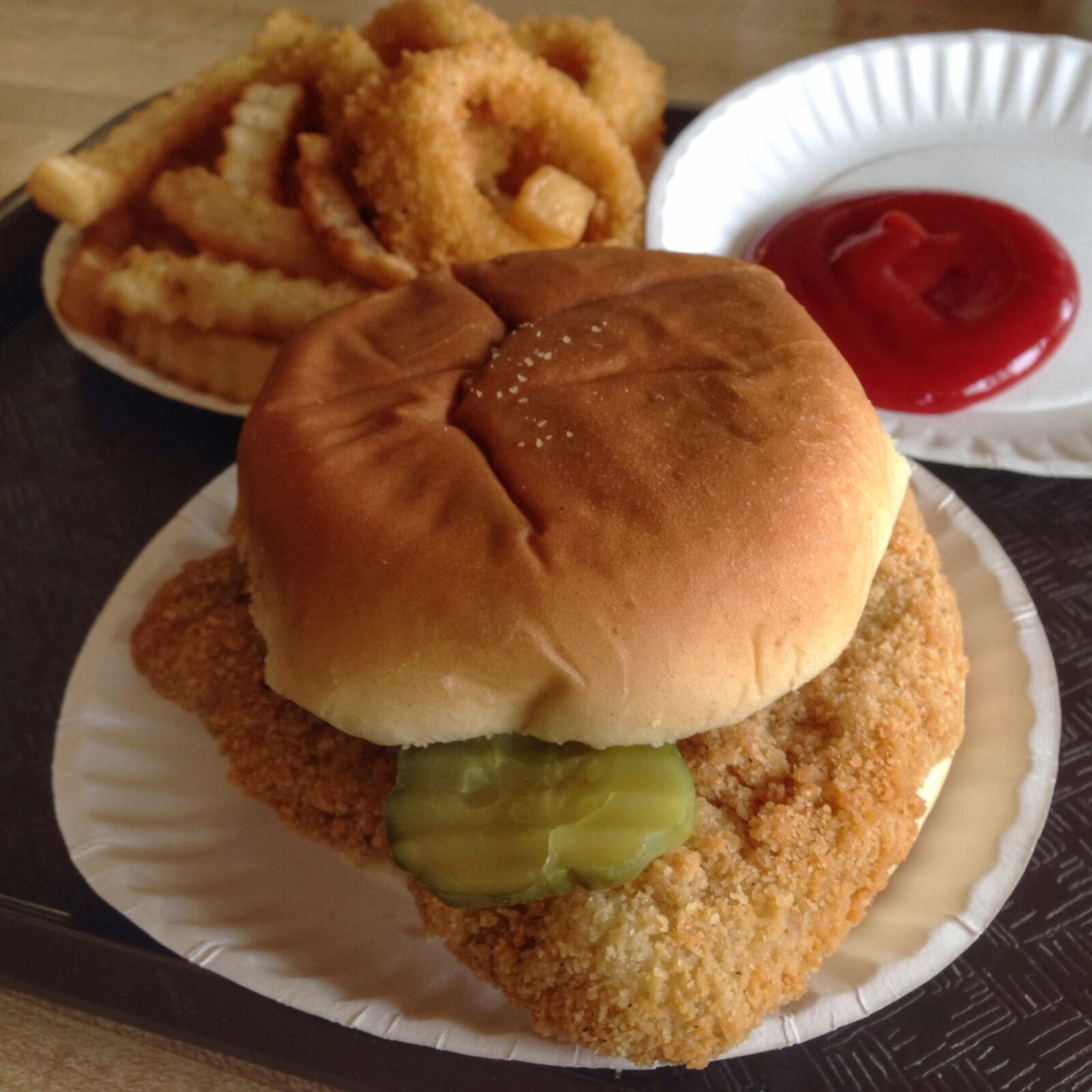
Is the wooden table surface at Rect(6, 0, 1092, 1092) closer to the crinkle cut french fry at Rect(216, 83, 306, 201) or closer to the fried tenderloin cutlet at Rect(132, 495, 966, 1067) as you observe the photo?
the crinkle cut french fry at Rect(216, 83, 306, 201)

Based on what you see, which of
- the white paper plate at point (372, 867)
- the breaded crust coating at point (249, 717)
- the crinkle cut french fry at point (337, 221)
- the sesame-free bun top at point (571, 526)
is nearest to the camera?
the sesame-free bun top at point (571, 526)

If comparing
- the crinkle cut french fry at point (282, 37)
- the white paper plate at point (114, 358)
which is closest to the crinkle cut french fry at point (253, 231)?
the white paper plate at point (114, 358)

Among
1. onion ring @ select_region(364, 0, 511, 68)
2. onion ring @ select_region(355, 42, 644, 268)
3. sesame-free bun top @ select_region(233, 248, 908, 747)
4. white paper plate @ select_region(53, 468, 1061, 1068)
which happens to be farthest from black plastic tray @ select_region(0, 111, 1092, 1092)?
onion ring @ select_region(364, 0, 511, 68)

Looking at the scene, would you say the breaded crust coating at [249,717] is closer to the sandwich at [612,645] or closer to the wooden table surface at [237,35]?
the sandwich at [612,645]

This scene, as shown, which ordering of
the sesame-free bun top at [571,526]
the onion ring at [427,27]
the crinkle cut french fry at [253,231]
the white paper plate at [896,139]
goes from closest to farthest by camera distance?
the sesame-free bun top at [571,526] < the crinkle cut french fry at [253,231] < the onion ring at [427,27] < the white paper plate at [896,139]

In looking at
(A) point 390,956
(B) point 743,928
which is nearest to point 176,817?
(A) point 390,956

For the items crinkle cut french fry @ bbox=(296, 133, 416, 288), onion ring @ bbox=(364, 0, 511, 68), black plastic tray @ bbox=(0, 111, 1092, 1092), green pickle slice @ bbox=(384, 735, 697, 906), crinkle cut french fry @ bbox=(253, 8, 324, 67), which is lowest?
black plastic tray @ bbox=(0, 111, 1092, 1092)
